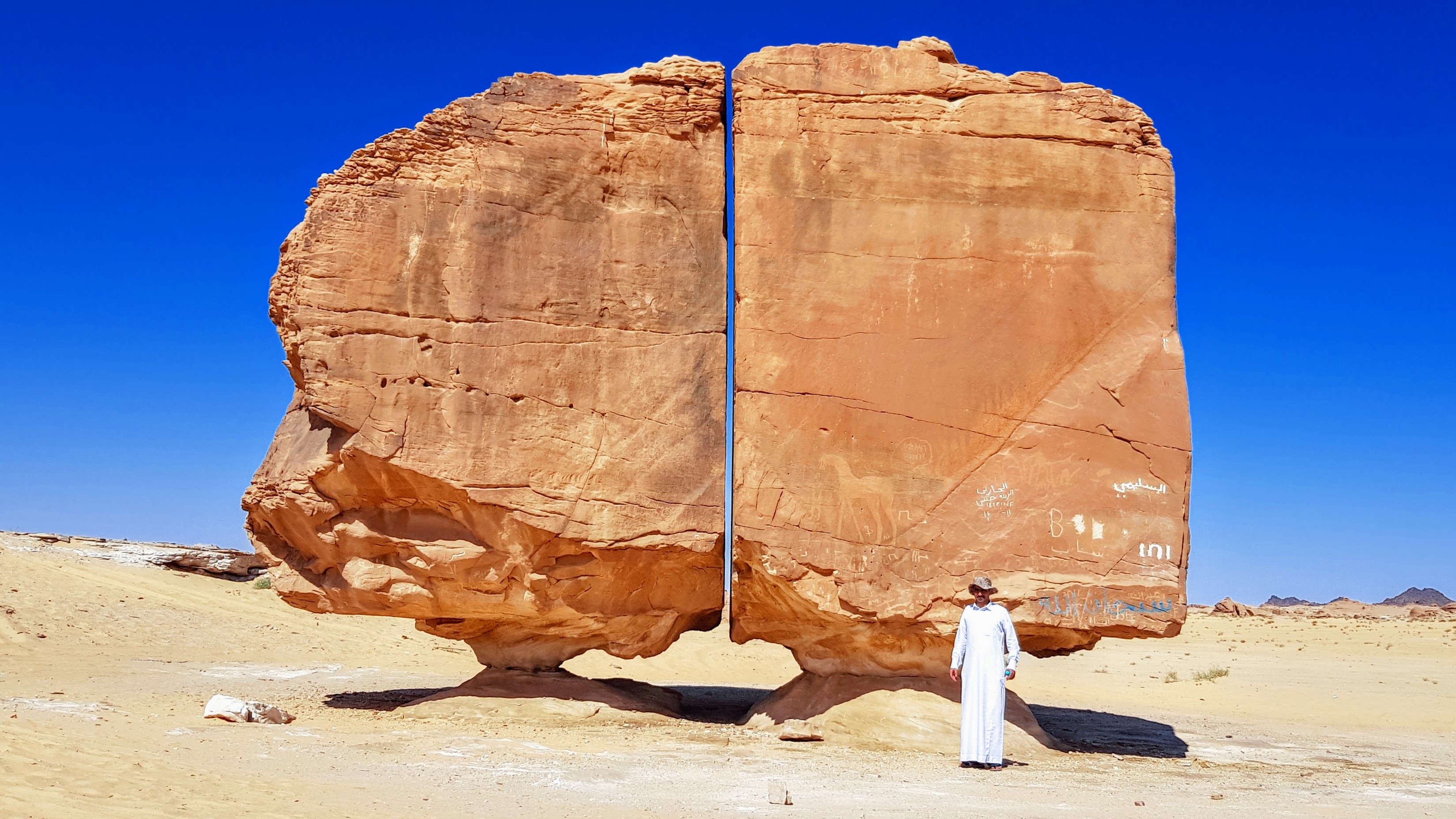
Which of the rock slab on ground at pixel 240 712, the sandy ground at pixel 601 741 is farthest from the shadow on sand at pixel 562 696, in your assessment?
the rock slab on ground at pixel 240 712

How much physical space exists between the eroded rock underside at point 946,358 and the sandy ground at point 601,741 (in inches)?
46.2

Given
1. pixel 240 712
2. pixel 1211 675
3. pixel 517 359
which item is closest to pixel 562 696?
pixel 240 712

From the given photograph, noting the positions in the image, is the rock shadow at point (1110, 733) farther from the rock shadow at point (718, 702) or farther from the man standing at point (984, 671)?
the rock shadow at point (718, 702)

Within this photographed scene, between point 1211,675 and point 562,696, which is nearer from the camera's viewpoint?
point 562,696

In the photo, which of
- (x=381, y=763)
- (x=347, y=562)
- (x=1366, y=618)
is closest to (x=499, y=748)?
(x=381, y=763)

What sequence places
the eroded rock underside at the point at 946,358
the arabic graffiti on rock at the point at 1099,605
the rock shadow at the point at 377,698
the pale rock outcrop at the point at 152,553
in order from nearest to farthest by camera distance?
the arabic graffiti on rock at the point at 1099,605, the eroded rock underside at the point at 946,358, the rock shadow at the point at 377,698, the pale rock outcrop at the point at 152,553

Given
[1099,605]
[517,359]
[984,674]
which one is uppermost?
[517,359]

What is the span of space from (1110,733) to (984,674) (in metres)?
2.78

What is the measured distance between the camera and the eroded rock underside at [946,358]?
24.9ft

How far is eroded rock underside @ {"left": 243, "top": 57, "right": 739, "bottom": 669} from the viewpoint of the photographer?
25.3 feet

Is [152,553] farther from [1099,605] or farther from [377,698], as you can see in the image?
[1099,605]

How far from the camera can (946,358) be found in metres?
7.79

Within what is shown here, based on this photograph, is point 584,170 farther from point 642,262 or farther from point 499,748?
point 499,748

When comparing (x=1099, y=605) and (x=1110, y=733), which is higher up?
(x=1099, y=605)
